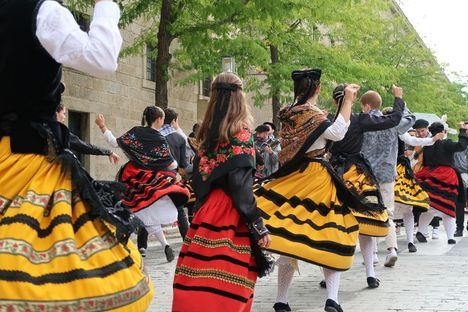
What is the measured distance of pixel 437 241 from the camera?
13.3 m

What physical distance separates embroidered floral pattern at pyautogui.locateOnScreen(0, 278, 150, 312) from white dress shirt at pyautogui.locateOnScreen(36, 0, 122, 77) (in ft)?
2.82

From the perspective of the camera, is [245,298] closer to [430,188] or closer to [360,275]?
[360,275]

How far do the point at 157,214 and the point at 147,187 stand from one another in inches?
14.4

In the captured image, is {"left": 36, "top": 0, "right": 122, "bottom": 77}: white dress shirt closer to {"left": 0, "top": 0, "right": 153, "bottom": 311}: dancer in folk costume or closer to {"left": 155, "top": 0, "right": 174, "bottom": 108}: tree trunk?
{"left": 0, "top": 0, "right": 153, "bottom": 311}: dancer in folk costume

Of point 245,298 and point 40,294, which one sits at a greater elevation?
point 40,294

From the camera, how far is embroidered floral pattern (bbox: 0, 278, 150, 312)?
9.36 feet

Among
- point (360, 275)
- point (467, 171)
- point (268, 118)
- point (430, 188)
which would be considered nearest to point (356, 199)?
point (360, 275)

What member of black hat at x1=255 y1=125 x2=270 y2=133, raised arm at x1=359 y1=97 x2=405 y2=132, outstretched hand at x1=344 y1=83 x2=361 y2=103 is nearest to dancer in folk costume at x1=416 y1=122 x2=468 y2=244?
black hat at x1=255 y1=125 x2=270 y2=133

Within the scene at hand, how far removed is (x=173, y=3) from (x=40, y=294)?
11.9 meters

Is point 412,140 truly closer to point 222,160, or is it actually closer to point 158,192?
point 158,192

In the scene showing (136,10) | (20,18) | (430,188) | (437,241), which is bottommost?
(437,241)

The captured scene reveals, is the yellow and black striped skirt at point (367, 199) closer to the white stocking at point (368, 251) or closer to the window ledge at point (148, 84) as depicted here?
the white stocking at point (368, 251)

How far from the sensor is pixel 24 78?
126 inches

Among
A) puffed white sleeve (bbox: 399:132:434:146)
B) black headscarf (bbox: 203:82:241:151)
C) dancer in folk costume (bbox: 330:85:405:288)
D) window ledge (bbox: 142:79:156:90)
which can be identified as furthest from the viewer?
window ledge (bbox: 142:79:156:90)
